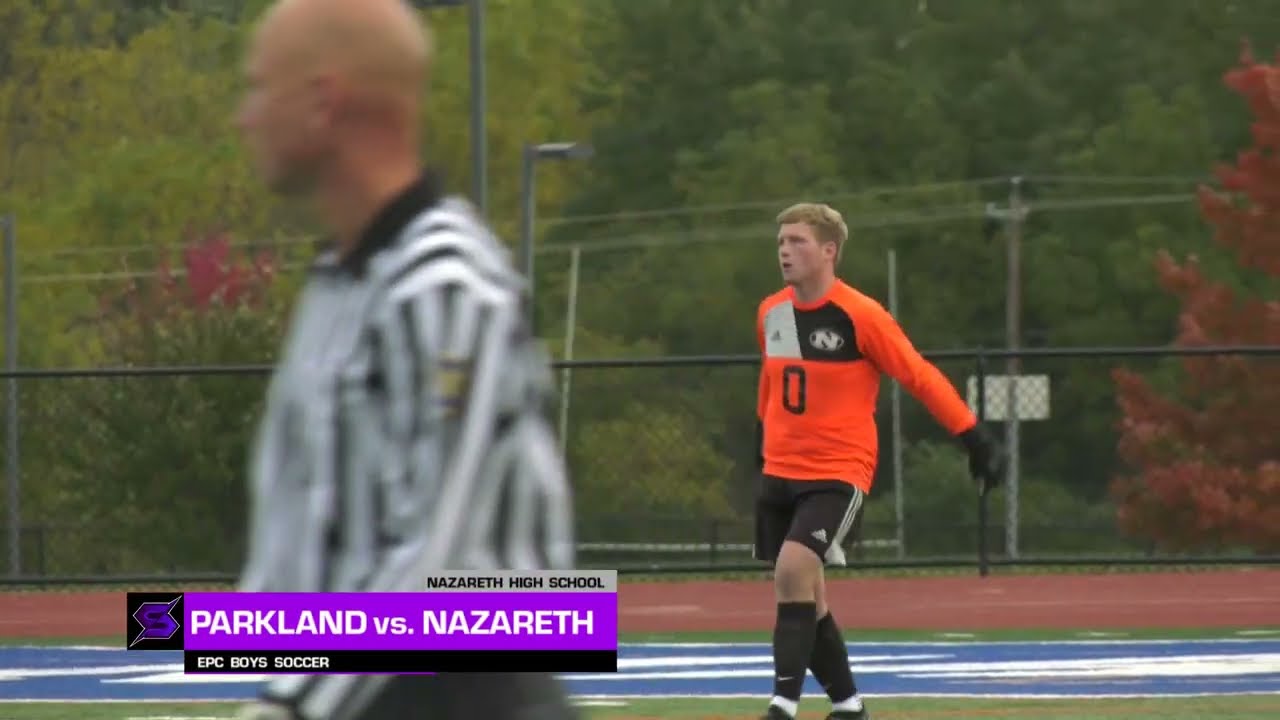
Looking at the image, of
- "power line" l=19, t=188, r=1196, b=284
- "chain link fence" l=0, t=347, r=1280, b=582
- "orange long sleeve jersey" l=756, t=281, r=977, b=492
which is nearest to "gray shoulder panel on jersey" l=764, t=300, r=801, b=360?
"orange long sleeve jersey" l=756, t=281, r=977, b=492

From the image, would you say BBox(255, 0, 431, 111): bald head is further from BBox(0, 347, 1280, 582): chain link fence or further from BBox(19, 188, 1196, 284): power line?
BBox(19, 188, 1196, 284): power line

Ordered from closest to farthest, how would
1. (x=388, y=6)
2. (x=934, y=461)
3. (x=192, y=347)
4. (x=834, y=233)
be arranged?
(x=388, y=6), (x=834, y=233), (x=192, y=347), (x=934, y=461)

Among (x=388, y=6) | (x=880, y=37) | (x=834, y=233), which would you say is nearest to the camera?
(x=388, y=6)

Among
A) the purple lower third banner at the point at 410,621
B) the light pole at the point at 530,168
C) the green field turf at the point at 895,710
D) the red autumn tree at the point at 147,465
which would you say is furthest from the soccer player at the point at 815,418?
the light pole at the point at 530,168

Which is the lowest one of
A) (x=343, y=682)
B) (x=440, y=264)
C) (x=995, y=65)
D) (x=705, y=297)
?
(x=343, y=682)

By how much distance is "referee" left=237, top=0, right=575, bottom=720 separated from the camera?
3332 mm

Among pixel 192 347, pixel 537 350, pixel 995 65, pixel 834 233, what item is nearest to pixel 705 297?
pixel 995 65

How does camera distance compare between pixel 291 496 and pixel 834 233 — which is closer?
pixel 291 496

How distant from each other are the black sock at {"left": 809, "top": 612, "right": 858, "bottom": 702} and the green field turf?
1.20 metres

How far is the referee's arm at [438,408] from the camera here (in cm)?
332

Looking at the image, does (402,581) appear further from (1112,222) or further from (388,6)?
(1112,222)

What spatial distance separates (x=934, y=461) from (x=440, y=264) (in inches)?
1804

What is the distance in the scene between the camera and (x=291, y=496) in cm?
349

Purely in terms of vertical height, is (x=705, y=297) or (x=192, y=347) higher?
(x=705, y=297)
